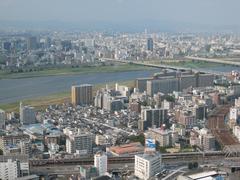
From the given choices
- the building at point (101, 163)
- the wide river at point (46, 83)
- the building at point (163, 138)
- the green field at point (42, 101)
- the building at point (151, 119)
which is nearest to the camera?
the building at point (101, 163)

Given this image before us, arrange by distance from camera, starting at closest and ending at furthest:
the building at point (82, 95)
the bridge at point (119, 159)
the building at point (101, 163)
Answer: the building at point (101, 163)
the bridge at point (119, 159)
the building at point (82, 95)

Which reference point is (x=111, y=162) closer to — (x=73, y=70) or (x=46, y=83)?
(x=46, y=83)

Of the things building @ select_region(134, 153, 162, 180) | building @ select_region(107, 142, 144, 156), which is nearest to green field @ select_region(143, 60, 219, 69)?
building @ select_region(107, 142, 144, 156)

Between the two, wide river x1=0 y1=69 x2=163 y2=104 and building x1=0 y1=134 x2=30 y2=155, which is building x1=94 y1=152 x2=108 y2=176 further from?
wide river x1=0 y1=69 x2=163 y2=104

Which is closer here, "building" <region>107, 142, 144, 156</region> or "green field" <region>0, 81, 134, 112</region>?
"building" <region>107, 142, 144, 156</region>

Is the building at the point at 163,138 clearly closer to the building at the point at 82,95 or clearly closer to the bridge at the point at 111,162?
the bridge at the point at 111,162

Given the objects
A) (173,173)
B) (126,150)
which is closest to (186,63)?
(126,150)

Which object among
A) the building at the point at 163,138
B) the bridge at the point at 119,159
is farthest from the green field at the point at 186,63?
the bridge at the point at 119,159
